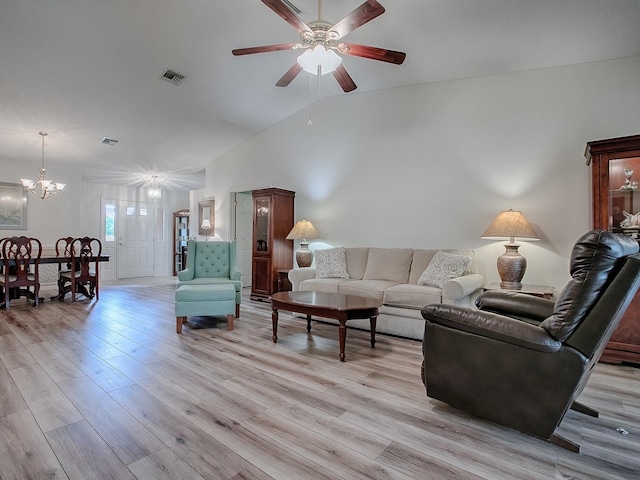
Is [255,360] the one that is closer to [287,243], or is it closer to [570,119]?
[287,243]

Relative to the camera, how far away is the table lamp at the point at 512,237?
3445 millimetres

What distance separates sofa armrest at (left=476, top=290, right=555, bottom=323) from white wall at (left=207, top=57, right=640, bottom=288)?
1714 mm

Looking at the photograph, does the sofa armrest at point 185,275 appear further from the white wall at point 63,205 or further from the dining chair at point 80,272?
the white wall at point 63,205

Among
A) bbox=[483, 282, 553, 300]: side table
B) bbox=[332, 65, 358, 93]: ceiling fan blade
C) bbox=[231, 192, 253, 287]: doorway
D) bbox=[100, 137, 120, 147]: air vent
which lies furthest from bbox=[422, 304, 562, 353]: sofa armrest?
bbox=[100, 137, 120, 147]: air vent

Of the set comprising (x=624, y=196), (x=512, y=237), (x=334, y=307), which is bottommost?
(x=334, y=307)

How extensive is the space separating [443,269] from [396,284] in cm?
58

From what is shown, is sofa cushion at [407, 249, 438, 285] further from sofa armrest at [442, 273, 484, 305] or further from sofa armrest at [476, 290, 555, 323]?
sofa armrest at [476, 290, 555, 323]

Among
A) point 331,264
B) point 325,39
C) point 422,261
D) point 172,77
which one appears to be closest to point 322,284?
point 331,264

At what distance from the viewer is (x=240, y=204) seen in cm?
693

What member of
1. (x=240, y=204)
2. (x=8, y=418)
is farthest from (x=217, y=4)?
(x=240, y=204)

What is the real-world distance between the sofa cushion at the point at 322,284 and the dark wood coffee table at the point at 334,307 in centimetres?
59

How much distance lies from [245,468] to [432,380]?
1.17 m

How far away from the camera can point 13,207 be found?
629 cm

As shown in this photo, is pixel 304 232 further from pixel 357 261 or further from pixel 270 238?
pixel 357 261
